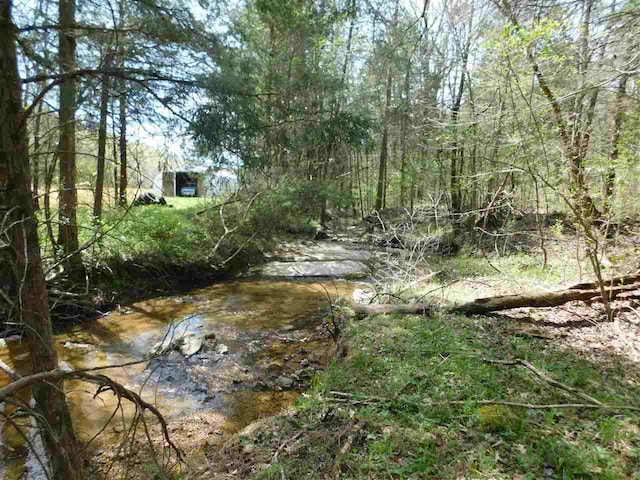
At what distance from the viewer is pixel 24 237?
7.32 feet

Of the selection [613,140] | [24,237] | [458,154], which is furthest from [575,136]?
[458,154]

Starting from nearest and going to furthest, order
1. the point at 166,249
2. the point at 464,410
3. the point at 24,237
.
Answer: the point at 24,237
the point at 464,410
the point at 166,249

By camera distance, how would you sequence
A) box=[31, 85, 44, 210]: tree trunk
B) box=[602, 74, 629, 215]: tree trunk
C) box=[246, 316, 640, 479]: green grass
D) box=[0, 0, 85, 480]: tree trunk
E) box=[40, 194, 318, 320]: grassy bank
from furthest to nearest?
1. box=[40, 194, 318, 320]: grassy bank
2. box=[602, 74, 629, 215]: tree trunk
3. box=[246, 316, 640, 479]: green grass
4. box=[31, 85, 44, 210]: tree trunk
5. box=[0, 0, 85, 480]: tree trunk

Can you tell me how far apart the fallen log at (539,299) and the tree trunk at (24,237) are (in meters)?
4.67

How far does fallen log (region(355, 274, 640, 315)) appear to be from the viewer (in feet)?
18.8

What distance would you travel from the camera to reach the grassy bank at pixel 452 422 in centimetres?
262

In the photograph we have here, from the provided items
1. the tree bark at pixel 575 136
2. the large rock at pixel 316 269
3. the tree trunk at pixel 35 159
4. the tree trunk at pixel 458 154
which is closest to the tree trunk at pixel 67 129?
the tree trunk at pixel 35 159

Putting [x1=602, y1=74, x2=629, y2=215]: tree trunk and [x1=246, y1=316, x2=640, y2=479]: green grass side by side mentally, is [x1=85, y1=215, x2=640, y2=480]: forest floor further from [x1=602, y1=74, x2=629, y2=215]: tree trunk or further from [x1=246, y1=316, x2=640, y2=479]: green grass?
[x1=602, y1=74, x2=629, y2=215]: tree trunk

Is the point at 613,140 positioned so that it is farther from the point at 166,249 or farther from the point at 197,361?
the point at 166,249

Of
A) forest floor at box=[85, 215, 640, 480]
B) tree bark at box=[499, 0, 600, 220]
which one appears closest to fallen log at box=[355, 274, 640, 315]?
forest floor at box=[85, 215, 640, 480]

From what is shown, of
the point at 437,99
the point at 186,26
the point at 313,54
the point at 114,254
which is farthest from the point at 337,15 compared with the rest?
the point at 437,99

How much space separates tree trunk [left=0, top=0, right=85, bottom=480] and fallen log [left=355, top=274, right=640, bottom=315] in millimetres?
4671

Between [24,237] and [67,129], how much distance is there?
13.4 feet

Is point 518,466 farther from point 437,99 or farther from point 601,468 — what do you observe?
point 437,99
